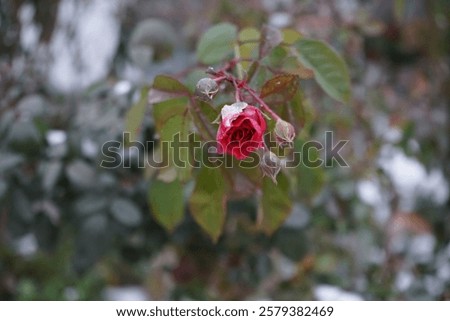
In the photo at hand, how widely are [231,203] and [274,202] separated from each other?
1.37ft

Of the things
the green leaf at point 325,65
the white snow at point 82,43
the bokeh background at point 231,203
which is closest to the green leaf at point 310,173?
the bokeh background at point 231,203

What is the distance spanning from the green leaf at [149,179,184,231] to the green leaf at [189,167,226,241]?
86 millimetres

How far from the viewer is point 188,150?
A: 758 mm

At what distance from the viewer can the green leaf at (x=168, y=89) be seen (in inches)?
29.3

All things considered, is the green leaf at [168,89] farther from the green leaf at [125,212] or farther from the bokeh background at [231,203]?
the green leaf at [125,212]

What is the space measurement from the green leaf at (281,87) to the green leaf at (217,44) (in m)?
0.18

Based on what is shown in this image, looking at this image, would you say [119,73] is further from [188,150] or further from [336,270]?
[188,150]

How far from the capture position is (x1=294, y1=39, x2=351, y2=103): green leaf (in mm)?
817

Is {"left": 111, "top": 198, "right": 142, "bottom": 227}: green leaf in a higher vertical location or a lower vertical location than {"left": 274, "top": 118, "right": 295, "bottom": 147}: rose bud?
lower

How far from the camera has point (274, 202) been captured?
84cm

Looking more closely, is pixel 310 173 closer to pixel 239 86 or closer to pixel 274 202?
pixel 274 202

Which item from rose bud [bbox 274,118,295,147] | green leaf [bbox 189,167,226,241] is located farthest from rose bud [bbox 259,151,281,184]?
green leaf [bbox 189,167,226,241]

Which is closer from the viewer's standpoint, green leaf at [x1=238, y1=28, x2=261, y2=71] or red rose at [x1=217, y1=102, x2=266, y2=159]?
red rose at [x1=217, y1=102, x2=266, y2=159]

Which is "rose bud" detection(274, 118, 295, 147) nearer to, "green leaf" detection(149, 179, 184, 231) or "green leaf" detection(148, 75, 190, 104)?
"green leaf" detection(148, 75, 190, 104)
